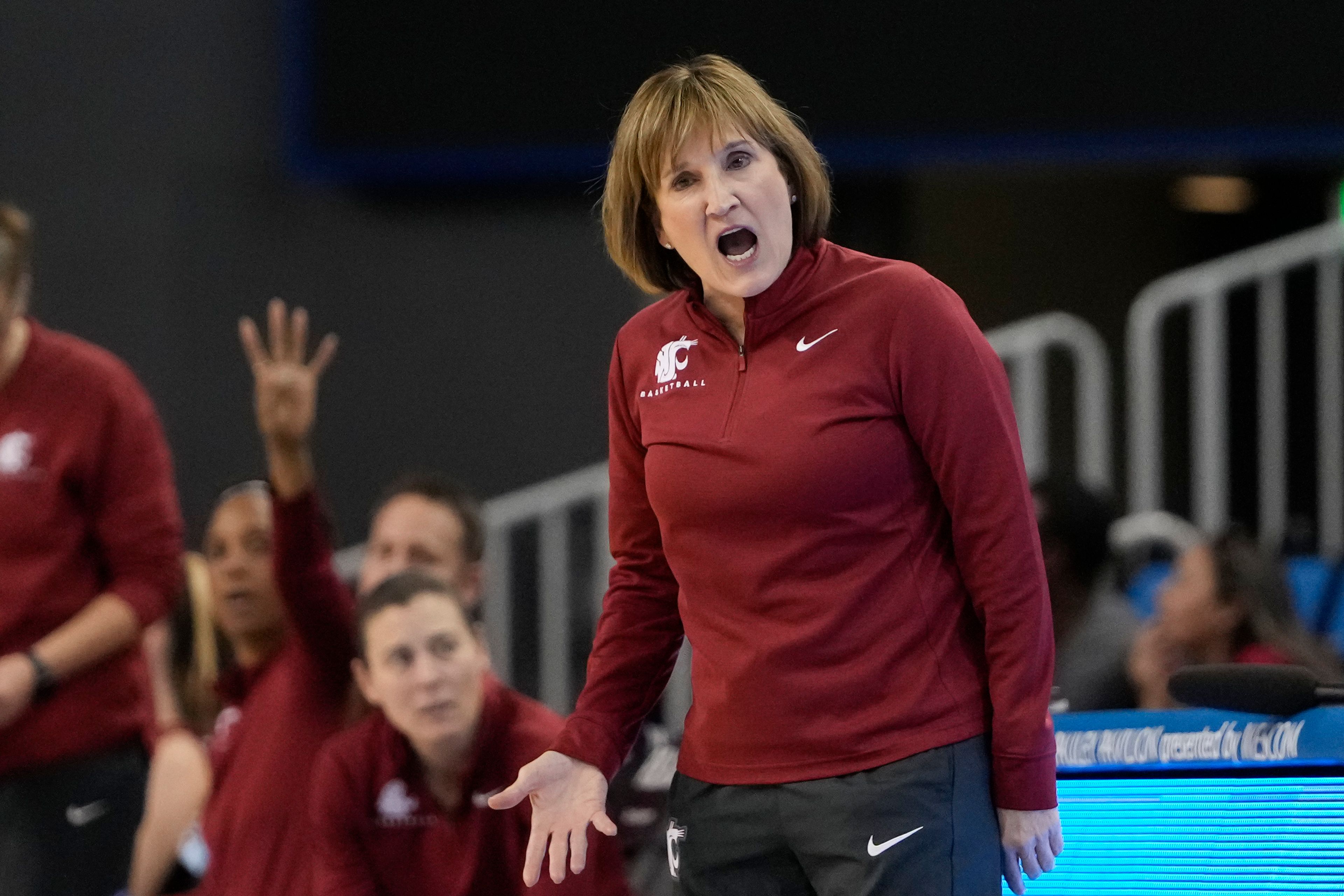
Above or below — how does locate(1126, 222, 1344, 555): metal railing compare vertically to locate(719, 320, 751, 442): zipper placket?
below

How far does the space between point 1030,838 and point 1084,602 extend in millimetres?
2537

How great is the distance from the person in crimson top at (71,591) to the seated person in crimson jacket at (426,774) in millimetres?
366

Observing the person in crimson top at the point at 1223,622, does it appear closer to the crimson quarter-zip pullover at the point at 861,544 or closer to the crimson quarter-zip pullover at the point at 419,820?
the crimson quarter-zip pullover at the point at 419,820

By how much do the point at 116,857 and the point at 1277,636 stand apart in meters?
2.51

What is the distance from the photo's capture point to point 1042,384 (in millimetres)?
5980

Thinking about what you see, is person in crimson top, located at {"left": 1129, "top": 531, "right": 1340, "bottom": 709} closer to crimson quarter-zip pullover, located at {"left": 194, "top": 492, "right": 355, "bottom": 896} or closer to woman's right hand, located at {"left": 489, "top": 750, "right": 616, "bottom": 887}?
crimson quarter-zip pullover, located at {"left": 194, "top": 492, "right": 355, "bottom": 896}

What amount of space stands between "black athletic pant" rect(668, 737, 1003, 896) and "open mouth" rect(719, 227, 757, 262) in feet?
1.89

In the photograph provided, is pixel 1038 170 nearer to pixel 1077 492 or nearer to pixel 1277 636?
pixel 1077 492

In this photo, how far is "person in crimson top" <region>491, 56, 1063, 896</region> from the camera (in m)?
1.87

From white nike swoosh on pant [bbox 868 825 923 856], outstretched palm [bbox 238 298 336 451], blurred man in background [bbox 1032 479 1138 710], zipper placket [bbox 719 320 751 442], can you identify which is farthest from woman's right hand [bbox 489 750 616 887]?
blurred man in background [bbox 1032 479 1138 710]

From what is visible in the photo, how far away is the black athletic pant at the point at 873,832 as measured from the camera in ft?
6.07

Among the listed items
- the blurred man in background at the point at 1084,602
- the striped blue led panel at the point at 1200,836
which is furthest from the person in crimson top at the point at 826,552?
the blurred man in background at the point at 1084,602

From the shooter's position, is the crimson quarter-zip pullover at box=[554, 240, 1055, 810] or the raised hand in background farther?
the raised hand in background

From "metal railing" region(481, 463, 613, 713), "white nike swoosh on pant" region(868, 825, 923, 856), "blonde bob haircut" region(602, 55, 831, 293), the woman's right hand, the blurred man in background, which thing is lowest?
"metal railing" region(481, 463, 613, 713)
